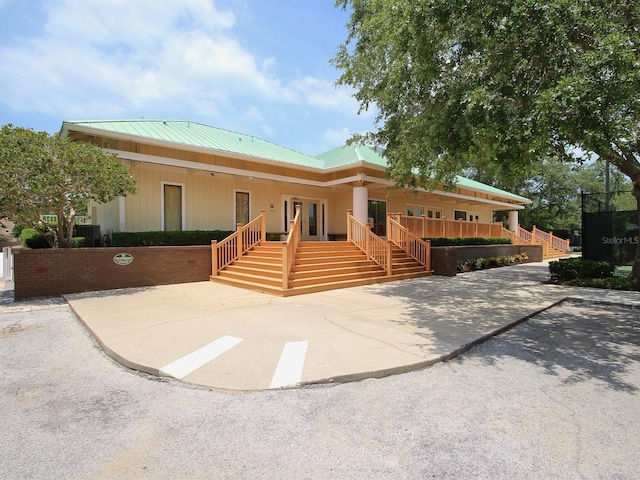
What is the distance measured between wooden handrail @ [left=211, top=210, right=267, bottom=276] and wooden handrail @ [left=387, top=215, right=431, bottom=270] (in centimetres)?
508

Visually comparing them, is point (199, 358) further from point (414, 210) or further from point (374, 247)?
point (414, 210)

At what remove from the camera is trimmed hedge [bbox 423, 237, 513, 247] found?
1546cm

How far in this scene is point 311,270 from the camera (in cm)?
1052

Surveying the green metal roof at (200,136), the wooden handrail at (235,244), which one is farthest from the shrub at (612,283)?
the green metal roof at (200,136)

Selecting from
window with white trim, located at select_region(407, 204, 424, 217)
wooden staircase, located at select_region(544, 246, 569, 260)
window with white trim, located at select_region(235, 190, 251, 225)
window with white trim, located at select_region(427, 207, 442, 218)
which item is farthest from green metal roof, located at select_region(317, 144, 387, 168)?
wooden staircase, located at select_region(544, 246, 569, 260)

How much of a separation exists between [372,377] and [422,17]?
21.1 ft

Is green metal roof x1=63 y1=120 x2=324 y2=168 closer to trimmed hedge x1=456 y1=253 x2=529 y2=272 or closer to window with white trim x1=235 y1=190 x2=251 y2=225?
window with white trim x1=235 y1=190 x2=251 y2=225

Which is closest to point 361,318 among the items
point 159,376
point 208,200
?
point 159,376

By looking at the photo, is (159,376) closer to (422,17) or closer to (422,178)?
(422,17)

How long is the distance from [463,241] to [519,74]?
1148cm

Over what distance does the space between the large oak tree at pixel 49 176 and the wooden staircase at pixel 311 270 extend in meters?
4.11

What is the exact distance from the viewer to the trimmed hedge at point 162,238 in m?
11.0

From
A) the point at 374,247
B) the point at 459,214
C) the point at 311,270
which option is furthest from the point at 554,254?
the point at 311,270

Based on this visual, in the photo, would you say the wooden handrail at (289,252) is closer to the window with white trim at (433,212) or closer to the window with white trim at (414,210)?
the window with white trim at (414,210)
